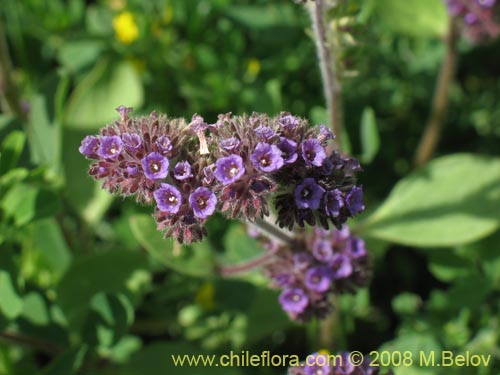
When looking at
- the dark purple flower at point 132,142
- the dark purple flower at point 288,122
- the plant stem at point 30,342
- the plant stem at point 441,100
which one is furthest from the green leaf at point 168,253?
the plant stem at point 441,100

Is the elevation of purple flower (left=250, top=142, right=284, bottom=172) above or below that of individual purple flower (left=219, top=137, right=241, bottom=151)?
below

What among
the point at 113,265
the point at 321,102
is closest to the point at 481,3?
the point at 321,102

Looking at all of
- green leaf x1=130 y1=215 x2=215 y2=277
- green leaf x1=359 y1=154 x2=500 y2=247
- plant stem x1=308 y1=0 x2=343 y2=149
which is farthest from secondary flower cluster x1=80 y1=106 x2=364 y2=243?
green leaf x1=359 y1=154 x2=500 y2=247

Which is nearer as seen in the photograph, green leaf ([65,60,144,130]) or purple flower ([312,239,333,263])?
purple flower ([312,239,333,263])

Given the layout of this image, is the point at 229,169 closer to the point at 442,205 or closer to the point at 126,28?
the point at 442,205

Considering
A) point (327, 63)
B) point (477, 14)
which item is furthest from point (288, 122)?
point (477, 14)

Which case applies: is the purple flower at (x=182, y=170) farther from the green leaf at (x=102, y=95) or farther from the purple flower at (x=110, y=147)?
the green leaf at (x=102, y=95)

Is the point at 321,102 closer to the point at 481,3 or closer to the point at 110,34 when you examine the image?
the point at 481,3

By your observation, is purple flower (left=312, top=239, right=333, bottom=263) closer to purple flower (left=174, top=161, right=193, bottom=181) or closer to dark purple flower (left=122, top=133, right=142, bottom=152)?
purple flower (left=174, top=161, right=193, bottom=181)
